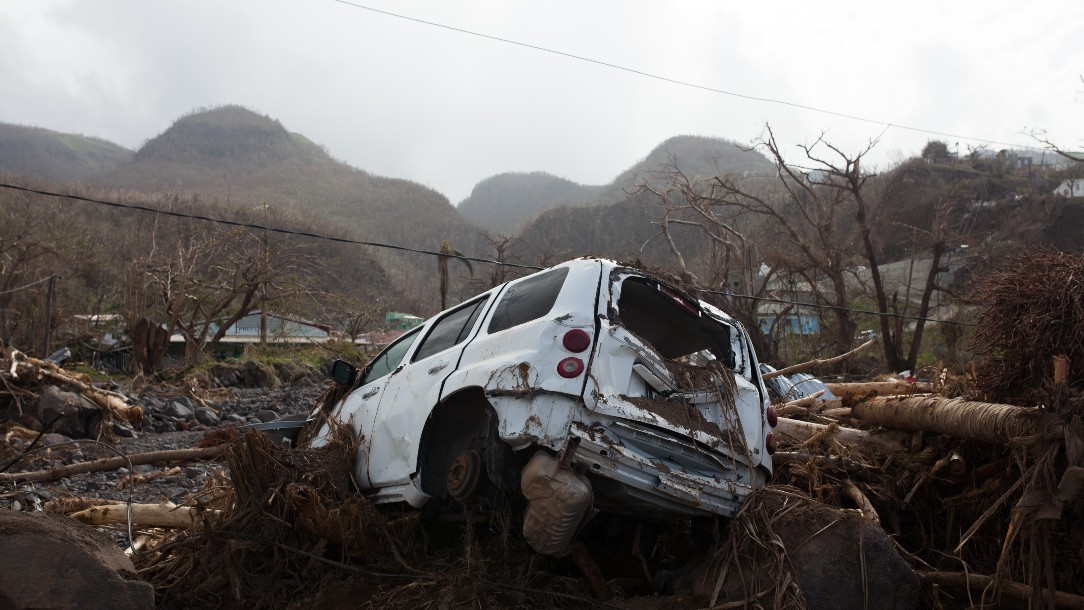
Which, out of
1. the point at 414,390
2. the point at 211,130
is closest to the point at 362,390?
the point at 414,390

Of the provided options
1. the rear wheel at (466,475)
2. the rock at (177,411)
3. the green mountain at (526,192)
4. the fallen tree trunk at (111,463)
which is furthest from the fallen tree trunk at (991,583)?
the green mountain at (526,192)

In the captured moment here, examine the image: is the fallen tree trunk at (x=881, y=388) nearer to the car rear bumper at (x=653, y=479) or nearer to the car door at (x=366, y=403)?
the car rear bumper at (x=653, y=479)

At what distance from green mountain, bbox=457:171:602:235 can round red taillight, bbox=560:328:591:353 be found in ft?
353

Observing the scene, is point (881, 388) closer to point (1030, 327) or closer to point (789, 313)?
point (1030, 327)

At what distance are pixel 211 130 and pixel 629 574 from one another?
142 m

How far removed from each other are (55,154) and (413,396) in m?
156

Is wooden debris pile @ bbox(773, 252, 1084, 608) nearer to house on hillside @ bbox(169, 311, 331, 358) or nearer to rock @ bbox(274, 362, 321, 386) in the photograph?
rock @ bbox(274, 362, 321, 386)

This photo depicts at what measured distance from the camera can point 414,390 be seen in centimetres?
500

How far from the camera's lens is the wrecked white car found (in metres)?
3.84

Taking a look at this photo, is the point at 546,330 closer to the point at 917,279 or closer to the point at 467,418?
A: the point at 467,418

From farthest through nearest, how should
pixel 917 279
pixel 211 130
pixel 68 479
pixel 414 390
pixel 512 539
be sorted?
pixel 211 130, pixel 917 279, pixel 68 479, pixel 414 390, pixel 512 539

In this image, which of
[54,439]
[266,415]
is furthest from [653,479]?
[266,415]

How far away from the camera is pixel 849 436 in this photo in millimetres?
6348

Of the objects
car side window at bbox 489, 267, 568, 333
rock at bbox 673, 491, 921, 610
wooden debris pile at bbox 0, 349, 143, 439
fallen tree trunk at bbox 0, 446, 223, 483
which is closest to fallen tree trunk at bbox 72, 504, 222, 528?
fallen tree trunk at bbox 0, 446, 223, 483
